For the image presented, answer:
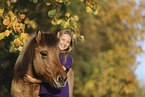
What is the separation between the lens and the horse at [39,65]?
3.39 meters

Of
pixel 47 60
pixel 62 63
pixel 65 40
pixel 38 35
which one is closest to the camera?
pixel 47 60

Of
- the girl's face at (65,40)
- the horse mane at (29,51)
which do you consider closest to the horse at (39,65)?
the horse mane at (29,51)

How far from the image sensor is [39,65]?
3.55 m

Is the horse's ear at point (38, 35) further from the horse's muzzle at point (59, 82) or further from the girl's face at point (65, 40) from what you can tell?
the horse's muzzle at point (59, 82)

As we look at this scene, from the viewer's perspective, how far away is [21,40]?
15.5 feet

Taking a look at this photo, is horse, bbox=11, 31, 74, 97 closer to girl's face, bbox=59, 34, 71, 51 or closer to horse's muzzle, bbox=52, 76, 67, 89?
horse's muzzle, bbox=52, 76, 67, 89

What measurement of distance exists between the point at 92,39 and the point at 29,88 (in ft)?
43.1

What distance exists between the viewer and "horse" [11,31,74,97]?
3.39 meters

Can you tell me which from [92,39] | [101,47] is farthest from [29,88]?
[101,47]

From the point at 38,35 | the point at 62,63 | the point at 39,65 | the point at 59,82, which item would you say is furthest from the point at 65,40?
the point at 59,82

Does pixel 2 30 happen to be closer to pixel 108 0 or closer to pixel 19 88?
pixel 19 88

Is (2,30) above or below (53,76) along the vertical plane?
above

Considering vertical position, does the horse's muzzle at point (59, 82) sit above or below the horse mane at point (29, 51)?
below

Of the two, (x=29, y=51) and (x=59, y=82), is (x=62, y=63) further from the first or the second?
(x=59, y=82)
